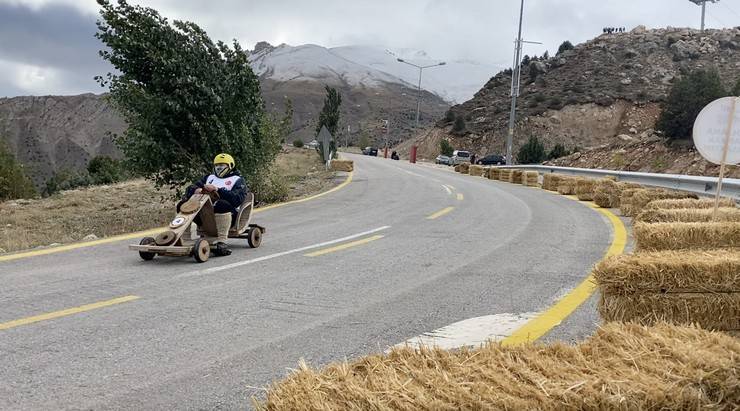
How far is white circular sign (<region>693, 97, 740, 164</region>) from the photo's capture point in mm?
7523

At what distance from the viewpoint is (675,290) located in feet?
13.5

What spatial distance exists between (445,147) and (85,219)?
189 feet

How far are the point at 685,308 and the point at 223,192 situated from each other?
648 cm

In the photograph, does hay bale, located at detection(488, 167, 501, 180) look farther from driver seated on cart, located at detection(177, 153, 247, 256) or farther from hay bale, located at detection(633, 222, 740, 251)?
hay bale, located at detection(633, 222, 740, 251)

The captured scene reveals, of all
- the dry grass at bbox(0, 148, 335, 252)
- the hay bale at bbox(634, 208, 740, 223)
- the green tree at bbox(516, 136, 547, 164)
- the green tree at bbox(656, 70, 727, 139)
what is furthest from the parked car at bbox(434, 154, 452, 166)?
the hay bale at bbox(634, 208, 740, 223)

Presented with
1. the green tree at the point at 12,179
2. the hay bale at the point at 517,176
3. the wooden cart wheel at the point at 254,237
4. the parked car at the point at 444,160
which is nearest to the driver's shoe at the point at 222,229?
the wooden cart wheel at the point at 254,237

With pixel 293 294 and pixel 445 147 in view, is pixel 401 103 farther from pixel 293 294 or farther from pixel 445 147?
pixel 293 294

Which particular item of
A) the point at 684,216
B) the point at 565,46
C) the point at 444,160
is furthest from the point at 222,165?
the point at 565,46

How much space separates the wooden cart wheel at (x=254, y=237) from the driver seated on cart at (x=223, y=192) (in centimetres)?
36

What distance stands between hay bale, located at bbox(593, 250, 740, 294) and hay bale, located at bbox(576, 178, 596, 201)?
1586 centimetres

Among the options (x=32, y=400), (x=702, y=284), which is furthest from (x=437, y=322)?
(x=32, y=400)

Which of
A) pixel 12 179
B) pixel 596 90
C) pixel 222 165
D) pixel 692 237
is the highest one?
pixel 596 90

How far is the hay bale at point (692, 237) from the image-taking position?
5.30m

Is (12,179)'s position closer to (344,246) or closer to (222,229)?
(222,229)
